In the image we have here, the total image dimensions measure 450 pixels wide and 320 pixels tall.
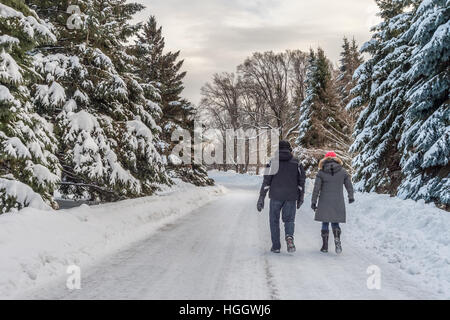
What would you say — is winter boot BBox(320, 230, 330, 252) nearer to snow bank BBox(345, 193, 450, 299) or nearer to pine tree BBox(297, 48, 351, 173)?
snow bank BBox(345, 193, 450, 299)

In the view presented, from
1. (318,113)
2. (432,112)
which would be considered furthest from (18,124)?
(318,113)

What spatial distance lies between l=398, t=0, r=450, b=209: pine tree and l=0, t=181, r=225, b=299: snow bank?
7.18 meters

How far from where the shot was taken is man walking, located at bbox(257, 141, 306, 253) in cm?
695

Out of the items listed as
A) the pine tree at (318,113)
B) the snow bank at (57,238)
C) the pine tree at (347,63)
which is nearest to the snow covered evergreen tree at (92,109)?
the snow bank at (57,238)

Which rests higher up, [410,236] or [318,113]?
[318,113]

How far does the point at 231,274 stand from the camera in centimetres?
532

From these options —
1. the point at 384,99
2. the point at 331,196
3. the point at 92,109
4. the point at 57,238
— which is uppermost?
the point at 384,99

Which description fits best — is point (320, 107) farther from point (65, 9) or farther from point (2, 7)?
point (2, 7)

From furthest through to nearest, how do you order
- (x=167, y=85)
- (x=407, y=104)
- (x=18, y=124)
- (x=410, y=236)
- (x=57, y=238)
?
(x=167, y=85), (x=407, y=104), (x=18, y=124), (x=410, y=236), (x=57, y=238)

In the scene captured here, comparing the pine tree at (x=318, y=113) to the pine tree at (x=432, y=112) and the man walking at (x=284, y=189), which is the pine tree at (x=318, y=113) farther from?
the man walking at (x=284, y=189)

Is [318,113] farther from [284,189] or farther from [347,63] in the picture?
[284,189]

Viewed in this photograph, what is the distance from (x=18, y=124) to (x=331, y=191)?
21.6 feet

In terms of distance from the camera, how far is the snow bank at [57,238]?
486 centimetres
